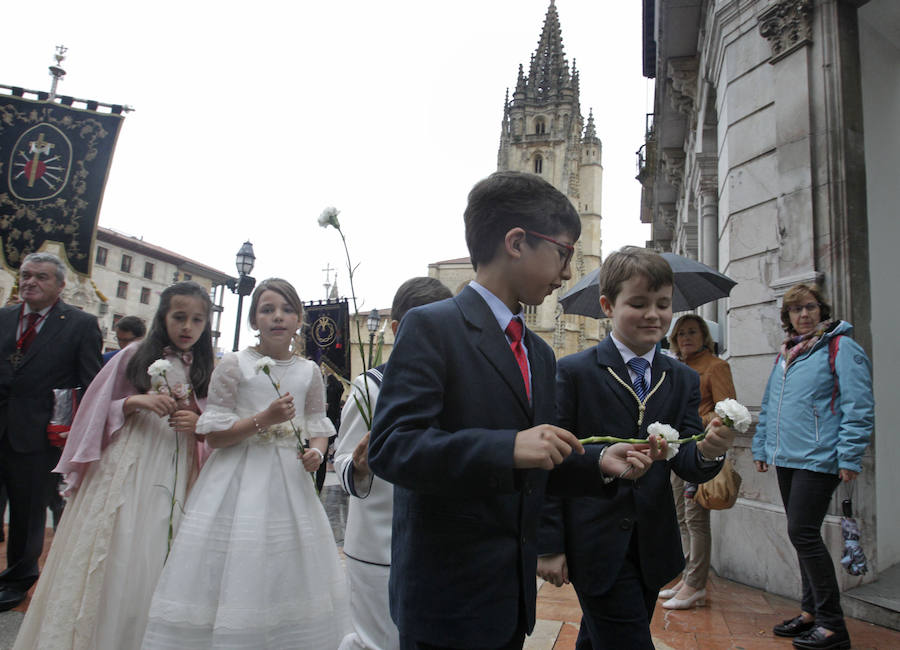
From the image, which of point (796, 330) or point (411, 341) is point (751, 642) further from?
point (411, 341)

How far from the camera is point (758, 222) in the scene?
5496 millimetres

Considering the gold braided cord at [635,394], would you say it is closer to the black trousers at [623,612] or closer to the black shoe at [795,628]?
the black trousers at [623,612]

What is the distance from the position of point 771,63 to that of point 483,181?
5.23 m

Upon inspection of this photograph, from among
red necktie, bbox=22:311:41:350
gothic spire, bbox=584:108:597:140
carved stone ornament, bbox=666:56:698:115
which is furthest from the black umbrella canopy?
gothic spire, bbox=584:108:597:140

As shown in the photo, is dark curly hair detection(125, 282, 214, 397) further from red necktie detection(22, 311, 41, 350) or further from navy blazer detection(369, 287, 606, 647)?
navy blazer detection(369, 287, 606, 647)

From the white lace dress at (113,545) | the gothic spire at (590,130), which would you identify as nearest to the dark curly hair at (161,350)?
the white lace dress at (113,545)

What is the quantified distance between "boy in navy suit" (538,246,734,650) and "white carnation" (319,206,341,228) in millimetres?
1039

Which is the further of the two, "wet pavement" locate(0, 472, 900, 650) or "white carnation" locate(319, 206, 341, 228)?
"wet pavement" locate(0, 472, 900, 650)

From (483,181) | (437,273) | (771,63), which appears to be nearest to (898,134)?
(771,63)

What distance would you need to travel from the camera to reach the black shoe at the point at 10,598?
12.0ft

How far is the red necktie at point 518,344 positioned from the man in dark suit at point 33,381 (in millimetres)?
3767

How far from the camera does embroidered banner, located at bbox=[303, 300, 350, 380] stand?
14.5m

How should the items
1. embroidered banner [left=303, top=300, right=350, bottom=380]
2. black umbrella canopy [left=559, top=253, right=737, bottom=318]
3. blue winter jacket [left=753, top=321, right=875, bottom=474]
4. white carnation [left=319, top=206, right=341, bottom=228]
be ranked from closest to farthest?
white carnation [left=319, top=206, right=341, bottom=228] → blue winter jacket [left=753, top=321, right=875, bottom=474] → black umbrella canopy [left=559, top=253, right=737, bottom=318] → embroidered banner [left=303, top=300, right=350, bottom=380]

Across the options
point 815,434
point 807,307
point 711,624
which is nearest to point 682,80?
point 807,307
